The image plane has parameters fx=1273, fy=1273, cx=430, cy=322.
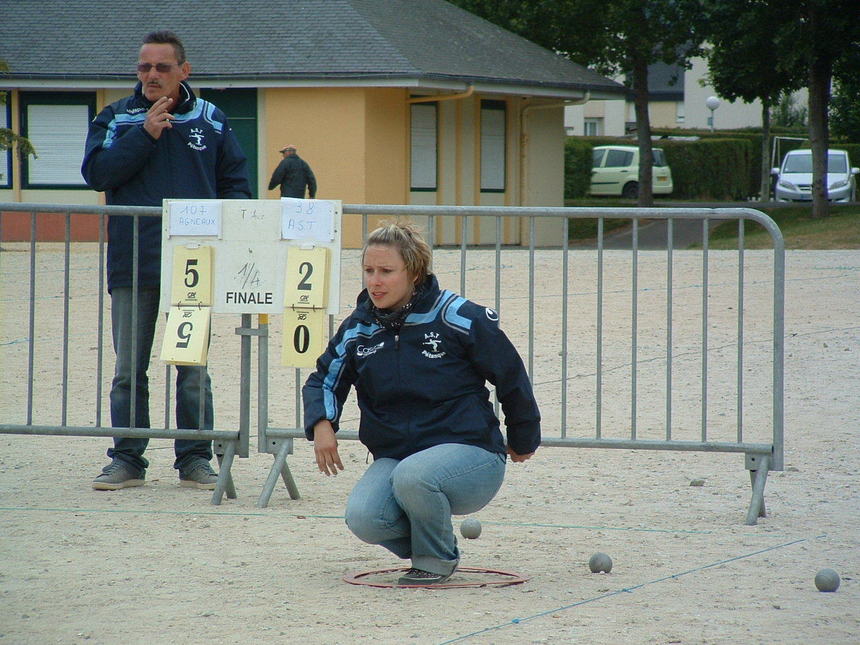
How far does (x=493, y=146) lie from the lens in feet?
84.0

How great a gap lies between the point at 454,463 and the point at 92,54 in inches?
836

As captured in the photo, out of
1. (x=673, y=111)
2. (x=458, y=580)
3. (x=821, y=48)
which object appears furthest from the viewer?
(x=673, y=111)

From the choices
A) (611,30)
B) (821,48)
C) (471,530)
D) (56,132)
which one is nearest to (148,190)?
(471,530)

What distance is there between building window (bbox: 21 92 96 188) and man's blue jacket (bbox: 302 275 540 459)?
20667 millimetres

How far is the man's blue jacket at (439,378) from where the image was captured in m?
4.43

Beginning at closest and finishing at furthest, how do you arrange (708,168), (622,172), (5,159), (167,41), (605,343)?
(167,41), (605,343), (5,159), (622,172), (708,168)

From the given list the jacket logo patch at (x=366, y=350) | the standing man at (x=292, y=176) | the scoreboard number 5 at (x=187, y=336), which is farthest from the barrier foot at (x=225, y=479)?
the standing man at (x=292, y=176)

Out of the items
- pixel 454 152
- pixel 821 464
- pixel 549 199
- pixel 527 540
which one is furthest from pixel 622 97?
pixel 527 540

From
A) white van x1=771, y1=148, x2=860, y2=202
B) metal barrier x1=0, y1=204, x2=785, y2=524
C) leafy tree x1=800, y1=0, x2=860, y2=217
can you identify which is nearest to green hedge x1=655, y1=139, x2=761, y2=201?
white van x1=771, y1=148, x2=860, y2=202

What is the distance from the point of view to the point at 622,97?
27.2 metres

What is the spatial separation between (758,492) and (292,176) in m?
16.9

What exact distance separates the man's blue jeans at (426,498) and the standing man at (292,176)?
57.4 ft

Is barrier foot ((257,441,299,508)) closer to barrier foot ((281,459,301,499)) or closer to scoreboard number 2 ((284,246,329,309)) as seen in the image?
barrier foot ((281,459,301,499))

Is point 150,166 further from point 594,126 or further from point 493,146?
point 594,126
